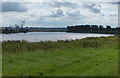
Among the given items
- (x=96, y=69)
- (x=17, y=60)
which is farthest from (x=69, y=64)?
(x=17, y=60)

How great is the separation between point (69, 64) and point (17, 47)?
34.7ft

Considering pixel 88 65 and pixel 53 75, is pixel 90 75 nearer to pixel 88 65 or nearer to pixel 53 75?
pixel 53 75

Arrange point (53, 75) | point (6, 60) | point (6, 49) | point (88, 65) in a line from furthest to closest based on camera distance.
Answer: point (6, 49), point (6, 60), point (88, 65), point (53, 75)

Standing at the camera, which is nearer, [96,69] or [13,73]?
[13,73]

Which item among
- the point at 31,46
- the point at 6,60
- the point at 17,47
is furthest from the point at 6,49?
the point at 6,60

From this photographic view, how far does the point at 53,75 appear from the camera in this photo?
563 inches

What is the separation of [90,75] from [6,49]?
14294 millimetres

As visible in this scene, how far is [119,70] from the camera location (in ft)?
54.2

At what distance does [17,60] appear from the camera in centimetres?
1930

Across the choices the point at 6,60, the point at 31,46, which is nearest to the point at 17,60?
the point at 6,60

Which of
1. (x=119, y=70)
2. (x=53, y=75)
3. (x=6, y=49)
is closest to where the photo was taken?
(x=53, y=75)

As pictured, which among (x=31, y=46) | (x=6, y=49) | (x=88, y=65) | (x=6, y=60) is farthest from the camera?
(x=31, y=46)

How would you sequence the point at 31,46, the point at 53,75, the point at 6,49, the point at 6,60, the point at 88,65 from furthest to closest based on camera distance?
the point at 31,46 < the point at 6,49 < the point at 6,60 < the point at 88,65 < the point at 53,75

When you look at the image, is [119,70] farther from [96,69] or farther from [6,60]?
[6,60]
